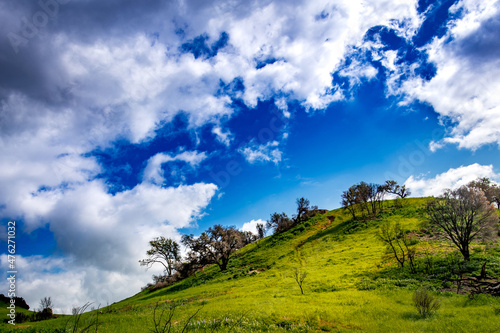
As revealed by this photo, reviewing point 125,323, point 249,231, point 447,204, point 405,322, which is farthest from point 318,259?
point 249,231

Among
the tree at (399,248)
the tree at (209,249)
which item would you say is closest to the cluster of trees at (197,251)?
the tree at (209,249)

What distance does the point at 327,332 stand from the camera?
52.8 ft

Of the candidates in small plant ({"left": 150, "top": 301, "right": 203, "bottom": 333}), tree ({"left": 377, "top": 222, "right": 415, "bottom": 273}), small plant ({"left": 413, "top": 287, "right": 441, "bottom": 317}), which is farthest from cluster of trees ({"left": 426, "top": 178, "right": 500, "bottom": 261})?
small plant ({"left": 150, "top": 301, "right": 203, "bottom": 333})

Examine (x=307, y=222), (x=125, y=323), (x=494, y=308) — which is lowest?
(x=494, y=308)

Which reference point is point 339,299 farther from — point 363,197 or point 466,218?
point 363,197

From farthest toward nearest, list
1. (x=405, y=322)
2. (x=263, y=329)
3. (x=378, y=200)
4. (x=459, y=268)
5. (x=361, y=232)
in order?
(x=378, y=200)
(x=361, y=232)
(x=459, y=268)
(x=263, y=329)
(x=405, y=322)

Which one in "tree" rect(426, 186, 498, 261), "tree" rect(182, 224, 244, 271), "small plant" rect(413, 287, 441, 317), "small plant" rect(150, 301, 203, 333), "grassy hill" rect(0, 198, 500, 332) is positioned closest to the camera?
"small plant" rect(150, 301, 203, 333)

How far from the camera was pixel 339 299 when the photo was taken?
24031 mm

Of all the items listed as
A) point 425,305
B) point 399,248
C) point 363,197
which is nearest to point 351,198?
point 363,197

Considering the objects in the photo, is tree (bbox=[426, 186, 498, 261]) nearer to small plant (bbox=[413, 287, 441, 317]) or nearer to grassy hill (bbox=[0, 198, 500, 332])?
grassy hill (bbox=[0, 198, 500, 332])

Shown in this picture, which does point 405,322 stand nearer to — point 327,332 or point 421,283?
point 327,332

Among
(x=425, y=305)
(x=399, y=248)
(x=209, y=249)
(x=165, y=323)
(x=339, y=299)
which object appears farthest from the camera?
(x=209, y=249)

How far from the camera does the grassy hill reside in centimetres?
1655

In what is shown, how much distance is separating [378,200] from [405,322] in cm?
7129
